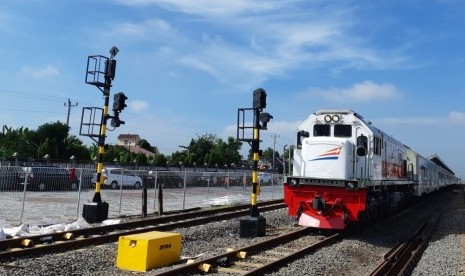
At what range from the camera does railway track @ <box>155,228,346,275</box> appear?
7.84m

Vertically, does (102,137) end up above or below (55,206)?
above

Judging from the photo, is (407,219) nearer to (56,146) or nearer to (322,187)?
(322,187)

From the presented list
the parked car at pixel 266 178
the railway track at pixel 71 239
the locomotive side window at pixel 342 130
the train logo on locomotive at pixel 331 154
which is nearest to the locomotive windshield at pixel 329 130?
the locomotive side window at pixel 342 130

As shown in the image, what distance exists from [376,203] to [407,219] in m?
5.10

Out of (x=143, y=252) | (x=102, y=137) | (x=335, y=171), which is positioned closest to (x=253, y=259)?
(x=143, y=252)

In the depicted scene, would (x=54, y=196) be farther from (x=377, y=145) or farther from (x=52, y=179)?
(x=377, y=145)

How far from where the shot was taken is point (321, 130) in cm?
1385

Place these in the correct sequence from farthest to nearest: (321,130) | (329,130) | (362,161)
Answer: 1. (321,130)
2. (329,130)
3. (362,161)

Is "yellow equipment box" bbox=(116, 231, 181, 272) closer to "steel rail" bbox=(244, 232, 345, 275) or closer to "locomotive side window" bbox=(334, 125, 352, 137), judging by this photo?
"steel rail" bbox=(244, 232, 345, 275)

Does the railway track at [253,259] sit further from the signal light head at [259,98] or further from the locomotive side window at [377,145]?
Answer: the signal light head at [259,98]

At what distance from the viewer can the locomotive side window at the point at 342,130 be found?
13.4 metres

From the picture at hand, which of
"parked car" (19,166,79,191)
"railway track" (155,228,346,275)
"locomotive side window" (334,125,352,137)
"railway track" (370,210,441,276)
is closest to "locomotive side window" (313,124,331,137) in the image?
"locomotive side window" (334,125,352,137)

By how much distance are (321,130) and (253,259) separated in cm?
593

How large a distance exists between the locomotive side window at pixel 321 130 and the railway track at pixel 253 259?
3396 mm
